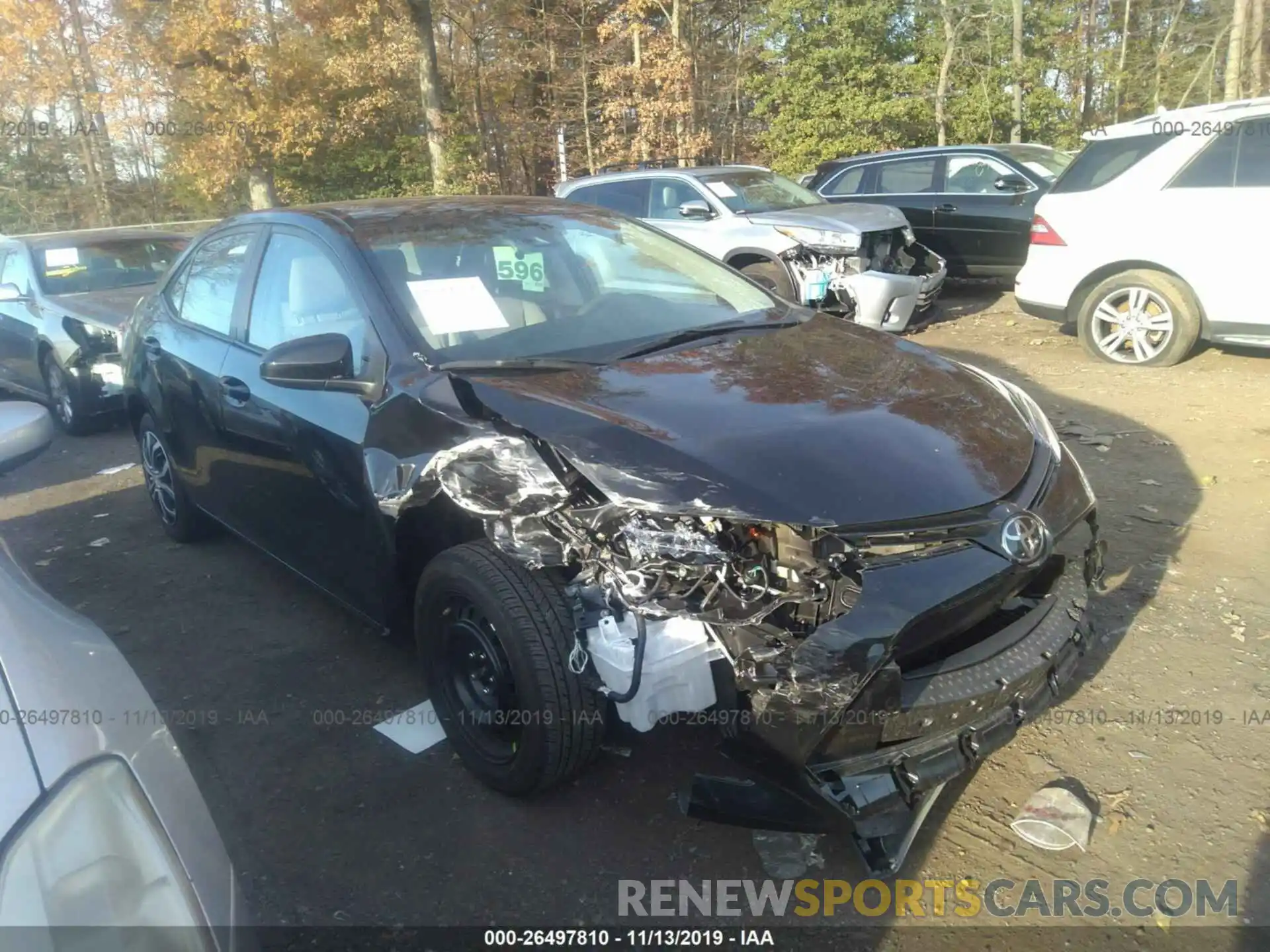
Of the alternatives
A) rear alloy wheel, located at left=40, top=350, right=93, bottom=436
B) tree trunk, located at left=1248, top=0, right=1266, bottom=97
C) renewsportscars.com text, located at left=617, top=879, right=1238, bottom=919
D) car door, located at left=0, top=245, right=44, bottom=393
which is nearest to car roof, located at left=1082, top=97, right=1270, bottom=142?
renewsportscars.com text, located at left=617, top=879, right=1238, bottom=919

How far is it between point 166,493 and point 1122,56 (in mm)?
24522

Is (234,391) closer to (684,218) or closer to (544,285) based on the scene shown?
(544,285)

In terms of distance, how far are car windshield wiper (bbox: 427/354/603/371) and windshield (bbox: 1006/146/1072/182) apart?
27.5 feet

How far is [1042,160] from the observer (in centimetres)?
1012

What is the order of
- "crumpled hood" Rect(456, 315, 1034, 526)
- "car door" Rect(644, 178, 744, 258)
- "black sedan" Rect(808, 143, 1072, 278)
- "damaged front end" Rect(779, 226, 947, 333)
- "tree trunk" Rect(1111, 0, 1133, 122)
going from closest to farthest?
1. "crumpled hood" Rect(456, 315, 1034, 526)
2. "damaged front end" Rect(779, 226, 947, 333)
3. "car door" Rect(644, 178, 744, 258)
4. "black sedan" Rect(808, 143, 1072, 278)
5. "tree trunk" Rect(1111, 0, 1133, 122)

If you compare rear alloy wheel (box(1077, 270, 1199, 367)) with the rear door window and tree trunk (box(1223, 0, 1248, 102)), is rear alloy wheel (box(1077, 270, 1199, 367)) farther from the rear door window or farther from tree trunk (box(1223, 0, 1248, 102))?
tree trunk (box(1223, 0, 1248, 102))

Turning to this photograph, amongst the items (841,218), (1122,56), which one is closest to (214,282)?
(841,218)

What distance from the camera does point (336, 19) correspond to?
18641mm

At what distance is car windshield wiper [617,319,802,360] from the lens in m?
3.11

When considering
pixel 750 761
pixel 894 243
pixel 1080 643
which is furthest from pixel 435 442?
pixel 894 243

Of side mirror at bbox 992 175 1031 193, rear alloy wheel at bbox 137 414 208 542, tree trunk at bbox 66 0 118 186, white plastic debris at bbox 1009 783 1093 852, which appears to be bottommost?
white plastic debris at bbox 1009 783 1093 852

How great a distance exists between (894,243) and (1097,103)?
1931 centimetres

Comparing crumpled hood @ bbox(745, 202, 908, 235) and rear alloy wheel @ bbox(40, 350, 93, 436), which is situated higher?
crumpled hood @ bbox(745, 202, 908, 235)

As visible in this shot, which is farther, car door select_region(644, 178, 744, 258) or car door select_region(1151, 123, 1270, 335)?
car door select_region(644, 178, 744, 258)
